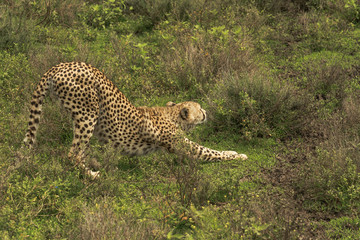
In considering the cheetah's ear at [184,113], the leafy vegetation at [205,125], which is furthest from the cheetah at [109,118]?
the leafy vegetation at [205,125]

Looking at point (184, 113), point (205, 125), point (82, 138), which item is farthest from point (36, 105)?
point (205, 125)

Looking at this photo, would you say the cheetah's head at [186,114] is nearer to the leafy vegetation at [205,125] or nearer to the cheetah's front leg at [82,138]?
the leafy vegetation at [205,125]

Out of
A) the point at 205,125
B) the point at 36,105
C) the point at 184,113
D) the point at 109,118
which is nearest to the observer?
the point at 36,105

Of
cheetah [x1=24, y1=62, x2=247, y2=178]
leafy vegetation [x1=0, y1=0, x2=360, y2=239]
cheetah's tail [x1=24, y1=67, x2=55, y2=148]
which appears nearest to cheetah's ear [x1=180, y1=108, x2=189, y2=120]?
cheetah [x1=24, y1=62, x2=247, y2=178]

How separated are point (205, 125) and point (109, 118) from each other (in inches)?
69.6

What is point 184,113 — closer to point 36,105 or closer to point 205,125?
point 205,125

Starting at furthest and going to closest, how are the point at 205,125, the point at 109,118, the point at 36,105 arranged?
1. the point at 205,125
2. the point at 109,118
3. the point at 36,105

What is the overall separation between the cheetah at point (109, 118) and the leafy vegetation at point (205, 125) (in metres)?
0.20

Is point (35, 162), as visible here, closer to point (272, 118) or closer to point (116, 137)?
point (116, 137)

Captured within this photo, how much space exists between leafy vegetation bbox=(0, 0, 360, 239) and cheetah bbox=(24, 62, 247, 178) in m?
0.20

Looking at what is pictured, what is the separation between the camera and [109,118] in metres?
5.92

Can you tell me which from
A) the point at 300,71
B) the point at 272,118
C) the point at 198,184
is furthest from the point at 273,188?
the point at 300,71

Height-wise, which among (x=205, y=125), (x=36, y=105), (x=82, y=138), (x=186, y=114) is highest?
(x=36, y=105)

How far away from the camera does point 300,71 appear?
8.42 m
